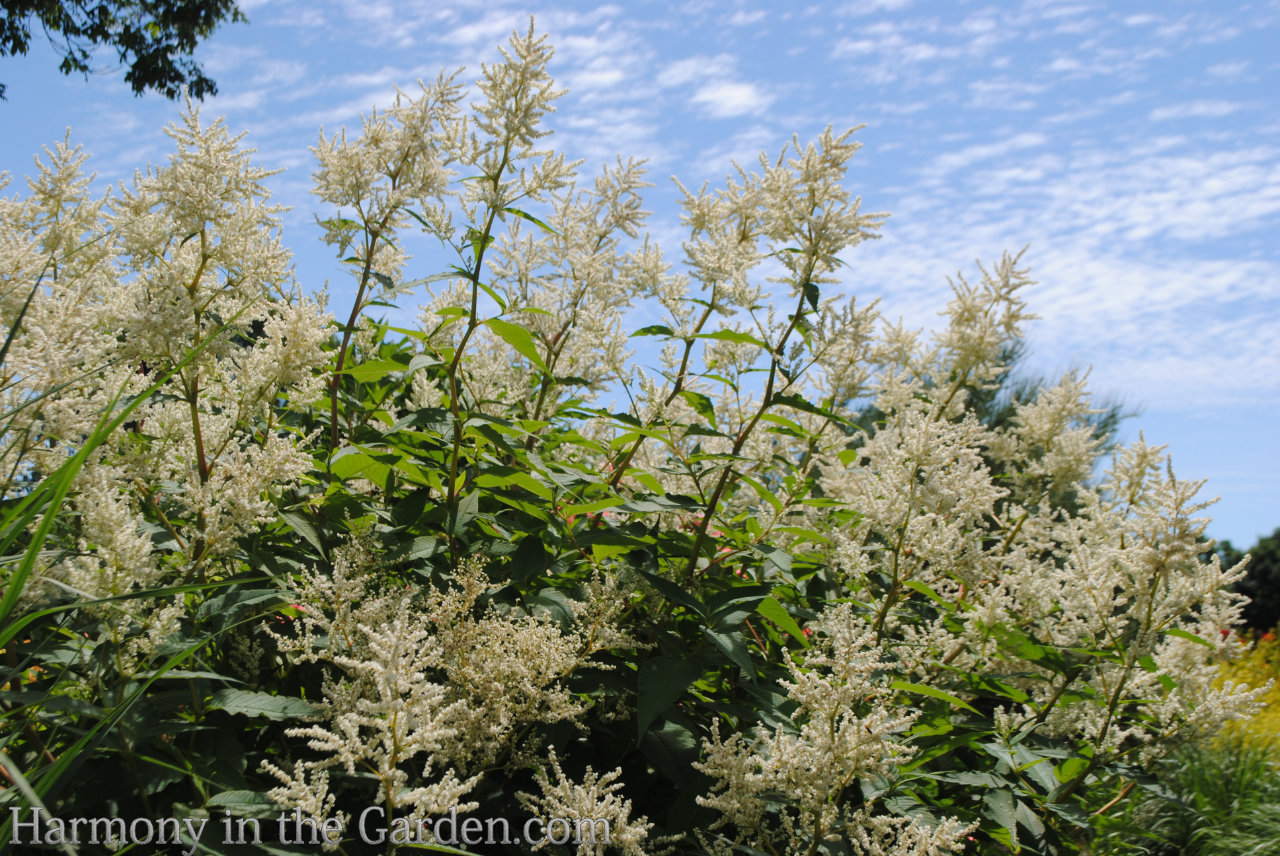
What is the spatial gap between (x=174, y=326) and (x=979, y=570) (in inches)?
123

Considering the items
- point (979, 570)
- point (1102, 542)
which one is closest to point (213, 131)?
point (979, 570)

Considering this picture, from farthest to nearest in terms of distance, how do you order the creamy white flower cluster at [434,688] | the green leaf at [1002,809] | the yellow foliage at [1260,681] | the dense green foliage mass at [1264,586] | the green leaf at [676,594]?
the dense green foliage mass at [1264,586] < the yellow foliage at [1260,681] < the green leaf at [1002,809] < the green leaf at [676,594] < the creamy white flower cluster at [434,688]

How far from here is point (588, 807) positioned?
2.04 metres

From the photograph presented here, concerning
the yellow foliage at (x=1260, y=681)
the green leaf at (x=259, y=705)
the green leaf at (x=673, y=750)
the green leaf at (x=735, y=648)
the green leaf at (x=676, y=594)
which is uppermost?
the green leaf at (x=676, y=594)

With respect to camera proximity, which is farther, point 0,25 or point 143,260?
point 0,25

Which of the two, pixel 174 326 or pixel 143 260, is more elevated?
pixel 143 260

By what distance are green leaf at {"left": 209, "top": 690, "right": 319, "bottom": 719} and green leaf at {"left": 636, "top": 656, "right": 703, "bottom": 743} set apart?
0.86m

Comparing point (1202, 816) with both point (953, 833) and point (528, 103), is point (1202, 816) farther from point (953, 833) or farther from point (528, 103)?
point (528, 103)

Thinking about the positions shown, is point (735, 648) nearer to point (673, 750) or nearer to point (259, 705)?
point (673, 750)

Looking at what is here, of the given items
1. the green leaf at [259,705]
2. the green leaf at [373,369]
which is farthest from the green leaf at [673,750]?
the green leaf at [373,369]

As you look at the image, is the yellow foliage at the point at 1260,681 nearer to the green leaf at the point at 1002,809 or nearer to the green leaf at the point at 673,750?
the green leaf at the point at 1002,809

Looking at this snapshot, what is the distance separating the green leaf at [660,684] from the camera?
2.21m

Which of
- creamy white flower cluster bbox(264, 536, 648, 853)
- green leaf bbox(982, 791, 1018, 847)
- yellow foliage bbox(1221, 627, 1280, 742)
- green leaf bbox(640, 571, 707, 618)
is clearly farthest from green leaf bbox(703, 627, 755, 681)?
yellow foliage bbox(1221, 627, 1280, 742)

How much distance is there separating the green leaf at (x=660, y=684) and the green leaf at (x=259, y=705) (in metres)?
0.86
